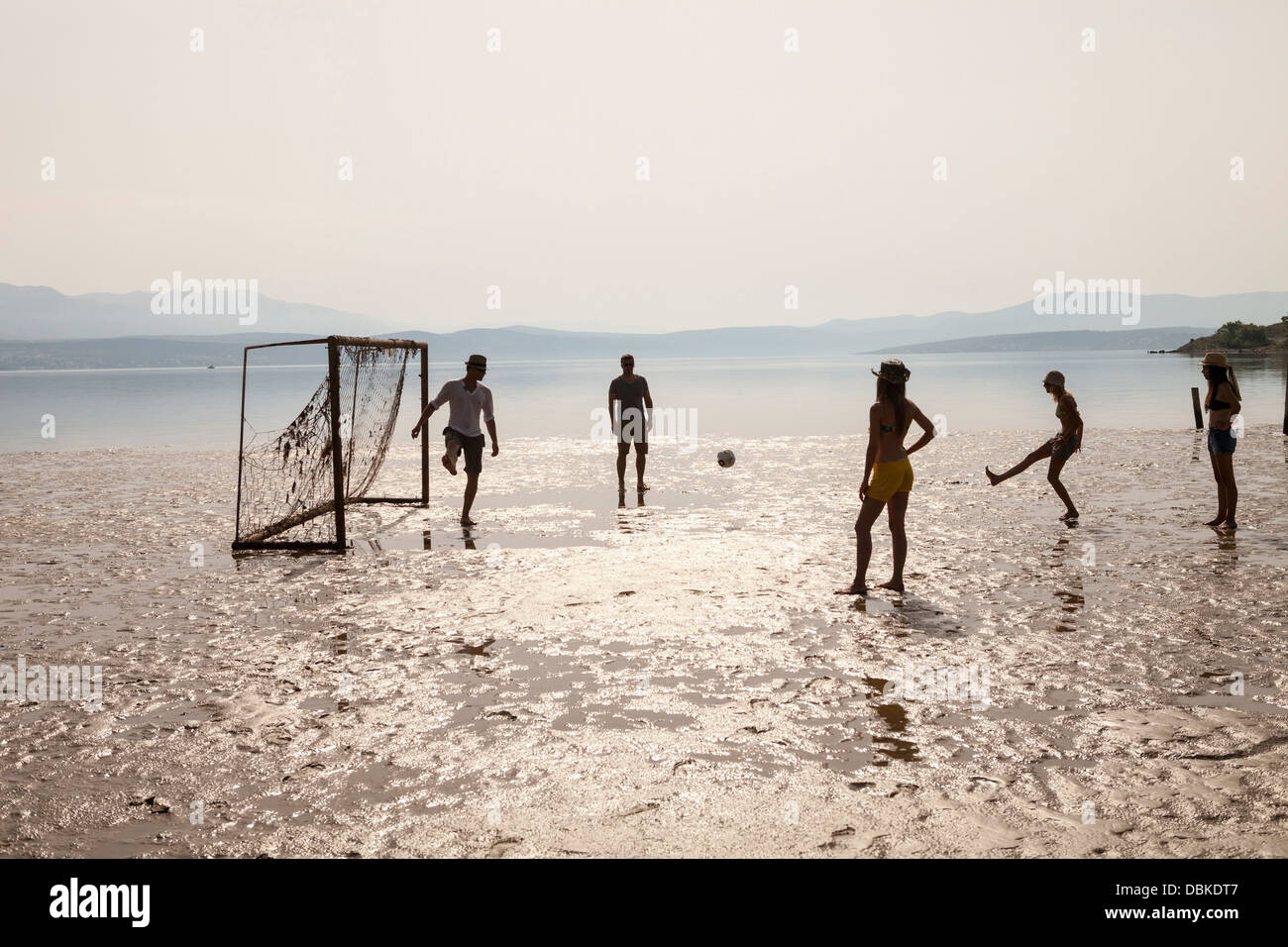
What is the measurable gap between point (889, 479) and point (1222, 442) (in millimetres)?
5225

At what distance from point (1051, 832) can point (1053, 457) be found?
355 inches

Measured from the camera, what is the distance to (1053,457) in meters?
12.1

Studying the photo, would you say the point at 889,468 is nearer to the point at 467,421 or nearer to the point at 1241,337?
the point at 467,421

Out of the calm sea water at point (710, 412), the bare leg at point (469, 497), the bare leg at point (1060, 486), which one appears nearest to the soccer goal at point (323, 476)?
the bare leg at point (469, 497)

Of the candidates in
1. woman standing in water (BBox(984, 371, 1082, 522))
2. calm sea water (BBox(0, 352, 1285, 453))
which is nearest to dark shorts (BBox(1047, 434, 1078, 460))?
woman standing in water (BBox(984, 371, 1082, 522))

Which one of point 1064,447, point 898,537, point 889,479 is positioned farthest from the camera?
point 1064,447

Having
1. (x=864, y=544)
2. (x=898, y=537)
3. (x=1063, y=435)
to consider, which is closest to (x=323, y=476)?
(x=864, y=544)

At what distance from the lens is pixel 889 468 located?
8281 mm

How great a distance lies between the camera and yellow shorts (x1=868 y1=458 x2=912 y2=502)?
8.27 metres

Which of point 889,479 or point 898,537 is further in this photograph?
point 898,537

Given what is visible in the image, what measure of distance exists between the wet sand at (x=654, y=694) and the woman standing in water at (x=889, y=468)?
0.35 m

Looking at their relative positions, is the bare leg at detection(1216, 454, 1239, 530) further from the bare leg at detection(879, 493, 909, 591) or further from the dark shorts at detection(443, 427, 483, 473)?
the dark shorts at detection(443, 427, 483, 473)

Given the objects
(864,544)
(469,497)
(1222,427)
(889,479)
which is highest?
(1222,427)

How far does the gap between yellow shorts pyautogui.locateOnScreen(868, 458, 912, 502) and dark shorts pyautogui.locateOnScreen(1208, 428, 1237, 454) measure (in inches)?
195
